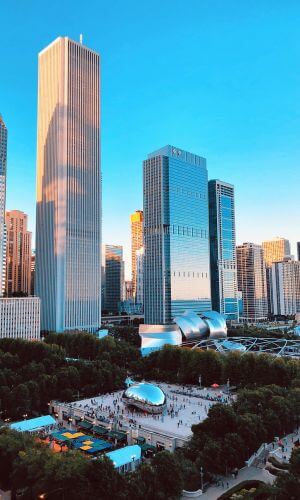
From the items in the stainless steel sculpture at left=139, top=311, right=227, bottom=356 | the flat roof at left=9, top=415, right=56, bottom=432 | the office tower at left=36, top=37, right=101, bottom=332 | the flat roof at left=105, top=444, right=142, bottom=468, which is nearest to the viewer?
the flat roof at left=105, top=444, right=142, bottom=468

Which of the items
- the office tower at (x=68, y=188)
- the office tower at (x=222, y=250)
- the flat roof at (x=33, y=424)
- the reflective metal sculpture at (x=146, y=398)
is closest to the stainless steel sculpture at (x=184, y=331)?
the reflective metal sculpture at (x=146, y=398)

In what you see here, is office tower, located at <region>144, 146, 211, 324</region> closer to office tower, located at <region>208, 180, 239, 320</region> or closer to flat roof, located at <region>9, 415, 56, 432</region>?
office tower, located at <region>208, 180, 239, 320</region>


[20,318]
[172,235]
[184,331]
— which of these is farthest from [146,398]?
[172,235]

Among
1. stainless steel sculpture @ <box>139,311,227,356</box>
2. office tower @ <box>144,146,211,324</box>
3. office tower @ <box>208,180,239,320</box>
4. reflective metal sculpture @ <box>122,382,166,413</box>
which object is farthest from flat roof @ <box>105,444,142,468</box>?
office tower @ <box>208,180,239,320</box>

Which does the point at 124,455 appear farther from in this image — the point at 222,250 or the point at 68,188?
the point at 222,250

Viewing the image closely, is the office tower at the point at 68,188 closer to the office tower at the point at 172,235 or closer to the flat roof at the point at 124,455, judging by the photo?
the office tower at the point at 172,235
